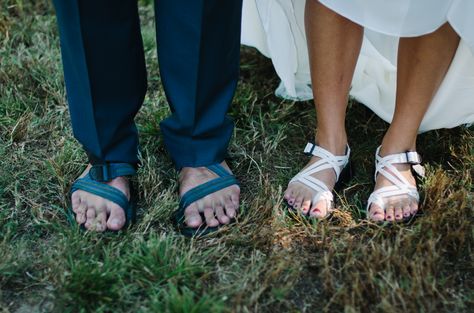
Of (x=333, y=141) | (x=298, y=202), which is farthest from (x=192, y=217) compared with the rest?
(x=333, y=141)

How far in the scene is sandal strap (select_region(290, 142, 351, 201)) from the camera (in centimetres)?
159

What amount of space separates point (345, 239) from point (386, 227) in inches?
4.3

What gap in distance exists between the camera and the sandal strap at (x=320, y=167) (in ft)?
5.22

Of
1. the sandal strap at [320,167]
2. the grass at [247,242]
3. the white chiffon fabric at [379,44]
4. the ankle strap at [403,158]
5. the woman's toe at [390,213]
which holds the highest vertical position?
the white chiffon fabric at [379,44]

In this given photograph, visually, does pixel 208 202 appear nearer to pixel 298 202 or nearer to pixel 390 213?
pixel 298 202

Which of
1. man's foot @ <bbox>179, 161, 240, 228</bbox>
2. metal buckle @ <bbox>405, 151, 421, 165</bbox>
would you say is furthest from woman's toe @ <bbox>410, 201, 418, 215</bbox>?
man's foot @ <bbox>179, 161, 240, 228</bbox>

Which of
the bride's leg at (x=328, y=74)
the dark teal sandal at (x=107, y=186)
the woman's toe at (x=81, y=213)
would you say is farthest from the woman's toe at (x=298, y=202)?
the woman's toe at (x=81, y=213)

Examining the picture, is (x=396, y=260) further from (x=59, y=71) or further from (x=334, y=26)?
(x=59, y=71)

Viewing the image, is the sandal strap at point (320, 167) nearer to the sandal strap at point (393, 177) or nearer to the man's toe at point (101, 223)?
the sandal strap at point (393, 177)

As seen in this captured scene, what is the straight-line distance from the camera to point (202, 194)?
61.0 inches

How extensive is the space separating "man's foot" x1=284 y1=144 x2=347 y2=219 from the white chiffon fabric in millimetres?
313

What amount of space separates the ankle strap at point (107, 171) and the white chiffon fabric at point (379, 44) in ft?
1.93

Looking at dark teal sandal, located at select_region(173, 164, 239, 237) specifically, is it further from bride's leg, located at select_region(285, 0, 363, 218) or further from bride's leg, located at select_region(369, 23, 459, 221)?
bride's leg, located at select_region(369, 23, 459, 221)

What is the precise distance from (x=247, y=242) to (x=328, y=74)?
0.46 metres
